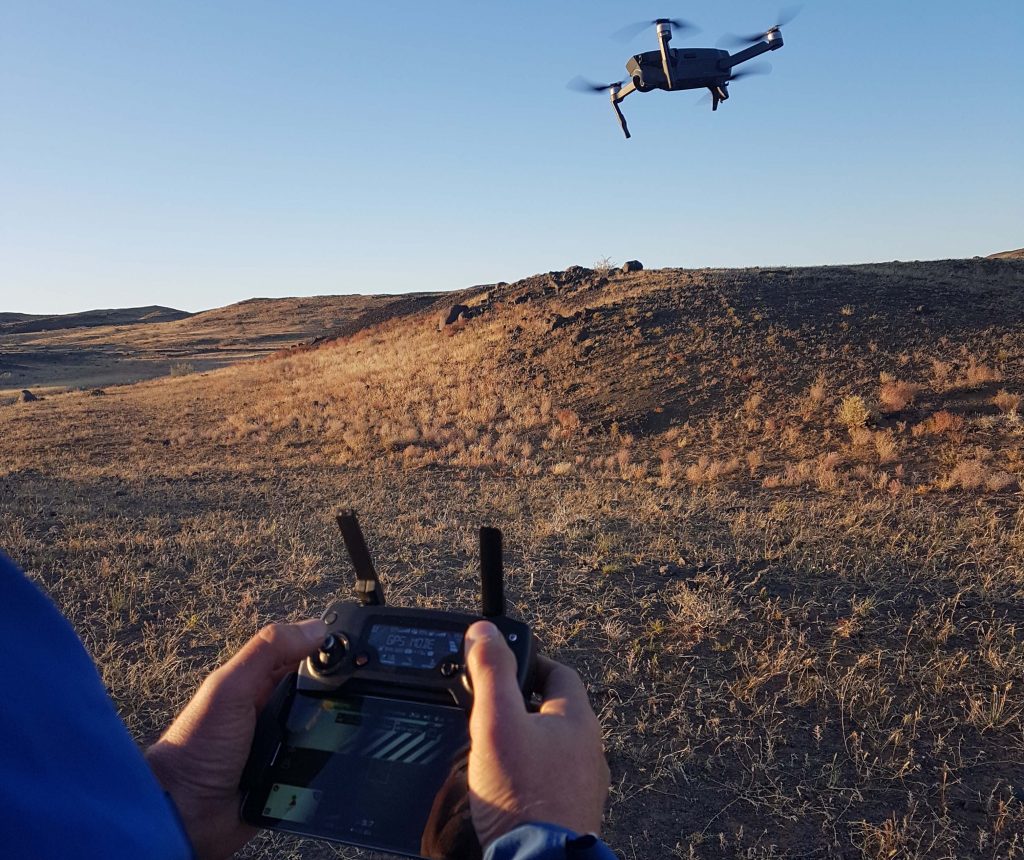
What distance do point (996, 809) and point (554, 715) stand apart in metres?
2.79

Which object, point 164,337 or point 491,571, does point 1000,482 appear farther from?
point 164,337

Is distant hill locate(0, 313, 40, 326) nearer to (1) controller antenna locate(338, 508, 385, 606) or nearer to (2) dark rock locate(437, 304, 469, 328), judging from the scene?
(2) dark rock locate(437, 304, 469, 328)

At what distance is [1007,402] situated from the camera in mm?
13008

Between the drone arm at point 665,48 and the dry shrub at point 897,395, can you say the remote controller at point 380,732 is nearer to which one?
the drone arm at point 665,48

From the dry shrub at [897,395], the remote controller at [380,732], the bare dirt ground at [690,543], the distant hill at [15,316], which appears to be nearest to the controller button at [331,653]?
the remote controller at [380,732]

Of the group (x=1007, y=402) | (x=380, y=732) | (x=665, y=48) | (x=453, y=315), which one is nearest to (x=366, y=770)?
(x=380, y=732)

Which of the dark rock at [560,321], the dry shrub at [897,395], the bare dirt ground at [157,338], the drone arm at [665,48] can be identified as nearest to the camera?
the drone arm at [665,48]

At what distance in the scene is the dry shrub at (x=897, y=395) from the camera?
1354 cm

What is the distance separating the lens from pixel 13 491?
10227 millimetres

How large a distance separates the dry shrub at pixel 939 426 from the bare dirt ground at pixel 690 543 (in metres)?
0.06

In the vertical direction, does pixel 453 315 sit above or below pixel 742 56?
below

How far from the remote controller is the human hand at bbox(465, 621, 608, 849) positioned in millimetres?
72

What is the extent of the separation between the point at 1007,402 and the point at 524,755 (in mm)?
14518

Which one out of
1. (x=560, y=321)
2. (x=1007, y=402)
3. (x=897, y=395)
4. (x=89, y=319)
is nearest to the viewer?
(x=1007, y=402)
